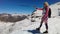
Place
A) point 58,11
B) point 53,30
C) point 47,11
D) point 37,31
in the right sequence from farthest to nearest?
1. point 58,11
2. point 53,30
3. point 37,31
4. point 47,11

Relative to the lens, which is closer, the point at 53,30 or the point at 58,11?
the point at 53,30

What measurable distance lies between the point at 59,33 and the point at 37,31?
71.4 inches

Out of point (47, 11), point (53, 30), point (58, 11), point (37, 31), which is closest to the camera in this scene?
point (47, 11)

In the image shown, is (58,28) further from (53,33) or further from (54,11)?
(54,11)

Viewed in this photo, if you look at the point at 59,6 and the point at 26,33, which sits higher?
the point at 59,6

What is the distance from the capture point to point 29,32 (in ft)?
37.9

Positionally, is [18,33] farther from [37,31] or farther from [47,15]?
[47,15]

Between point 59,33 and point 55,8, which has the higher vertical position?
point 55,8

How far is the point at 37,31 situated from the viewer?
1180 cm

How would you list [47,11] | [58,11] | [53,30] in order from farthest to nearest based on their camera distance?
[58,11] < [53,30] < [47,11]

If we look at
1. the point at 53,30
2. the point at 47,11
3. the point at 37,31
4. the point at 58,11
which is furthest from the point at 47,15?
the point at 58,11

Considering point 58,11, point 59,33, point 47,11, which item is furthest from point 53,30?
point 58,11

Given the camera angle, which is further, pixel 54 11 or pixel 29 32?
pixel 54 11

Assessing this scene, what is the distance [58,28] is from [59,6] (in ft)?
38.4
